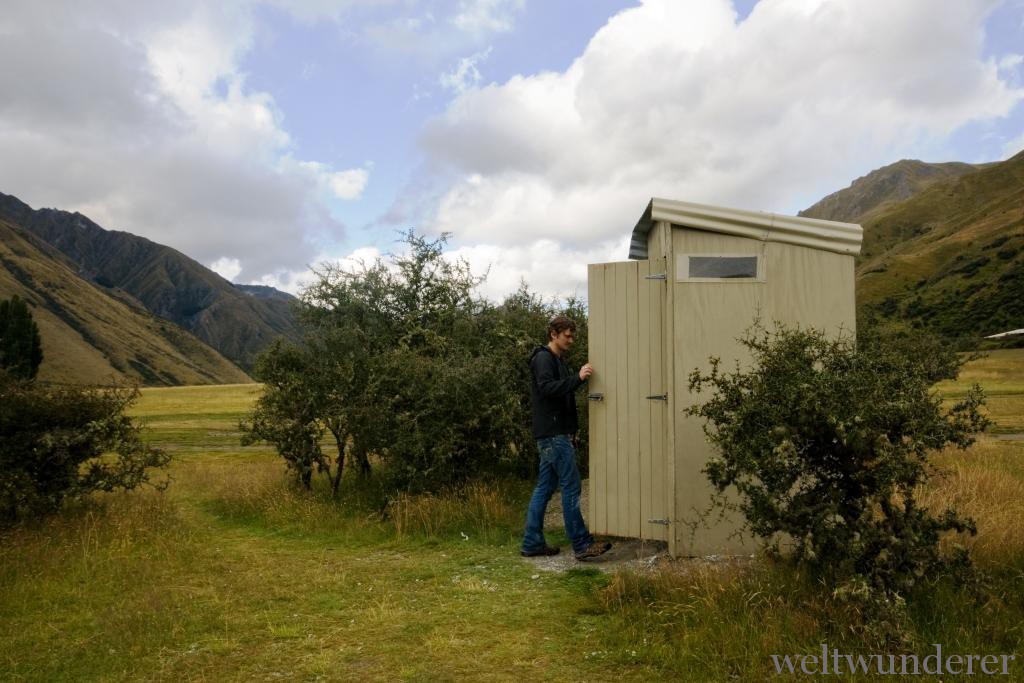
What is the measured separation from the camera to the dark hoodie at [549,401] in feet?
22.5

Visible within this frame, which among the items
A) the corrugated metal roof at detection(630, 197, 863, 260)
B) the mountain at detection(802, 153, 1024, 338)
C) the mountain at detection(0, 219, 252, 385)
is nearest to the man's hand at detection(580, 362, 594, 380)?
the corrugated metal roof at detection(630, 197, 863, 260)

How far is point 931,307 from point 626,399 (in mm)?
125732

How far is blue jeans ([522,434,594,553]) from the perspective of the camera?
272 inches

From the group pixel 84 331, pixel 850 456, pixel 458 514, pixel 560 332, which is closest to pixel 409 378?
pixel 458 514

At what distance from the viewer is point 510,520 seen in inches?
333

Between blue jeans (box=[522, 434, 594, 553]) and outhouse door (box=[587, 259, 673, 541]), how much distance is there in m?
0.28

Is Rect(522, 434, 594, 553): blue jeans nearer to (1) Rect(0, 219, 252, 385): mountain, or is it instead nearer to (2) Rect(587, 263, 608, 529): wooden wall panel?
(2) Rect(587, 263, 608, 529): wooden wall panel

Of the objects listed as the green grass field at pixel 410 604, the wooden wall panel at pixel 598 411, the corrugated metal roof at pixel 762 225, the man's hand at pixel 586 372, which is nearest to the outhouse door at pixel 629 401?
the wooden wall panel at pixel 598 411

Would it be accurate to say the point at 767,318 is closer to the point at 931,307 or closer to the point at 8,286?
the point at 931,307

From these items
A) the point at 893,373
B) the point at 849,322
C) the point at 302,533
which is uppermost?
the point at 849,322

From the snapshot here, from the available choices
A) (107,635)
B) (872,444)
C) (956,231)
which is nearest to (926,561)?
(872,444)

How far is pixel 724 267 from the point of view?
22.2 ft

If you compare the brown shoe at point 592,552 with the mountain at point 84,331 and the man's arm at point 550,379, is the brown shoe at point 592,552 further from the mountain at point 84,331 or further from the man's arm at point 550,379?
the mountain at point 84,331

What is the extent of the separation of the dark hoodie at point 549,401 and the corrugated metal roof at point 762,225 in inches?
68.8
